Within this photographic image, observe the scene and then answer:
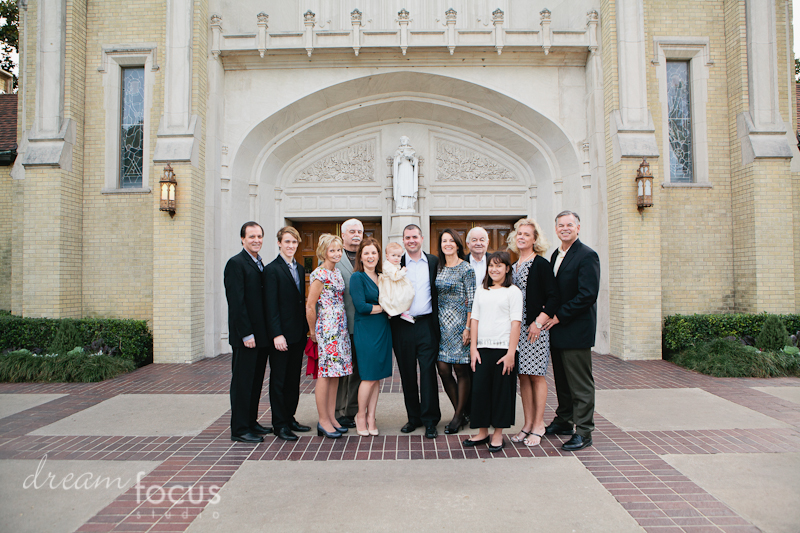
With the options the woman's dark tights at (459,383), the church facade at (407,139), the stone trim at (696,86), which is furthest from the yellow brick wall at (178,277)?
the stone trim at (696,86)

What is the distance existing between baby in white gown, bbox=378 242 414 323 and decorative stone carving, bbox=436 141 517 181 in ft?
24.2

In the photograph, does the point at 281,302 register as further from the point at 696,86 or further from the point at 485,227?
the point at 696,86

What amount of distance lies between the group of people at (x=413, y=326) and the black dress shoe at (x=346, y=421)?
0.65ft

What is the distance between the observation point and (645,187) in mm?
8289

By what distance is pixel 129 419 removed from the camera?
16.3 feet

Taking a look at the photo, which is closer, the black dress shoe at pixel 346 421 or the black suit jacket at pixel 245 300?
the black suit jacket at pixel 245 300

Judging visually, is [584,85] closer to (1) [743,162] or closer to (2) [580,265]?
(1) [743,162]

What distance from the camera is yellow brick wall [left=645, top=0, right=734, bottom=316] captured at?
9.21 metres

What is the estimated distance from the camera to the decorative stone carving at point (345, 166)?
1127 centimetres

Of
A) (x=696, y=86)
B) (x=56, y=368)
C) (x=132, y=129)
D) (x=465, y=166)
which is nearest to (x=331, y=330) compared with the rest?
(x=56, y=368)

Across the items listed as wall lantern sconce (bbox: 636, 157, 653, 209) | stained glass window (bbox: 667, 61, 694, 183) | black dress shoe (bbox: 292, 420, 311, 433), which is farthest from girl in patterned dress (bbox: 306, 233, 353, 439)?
stained glass window (bbox: 667, 61, 694, 183)

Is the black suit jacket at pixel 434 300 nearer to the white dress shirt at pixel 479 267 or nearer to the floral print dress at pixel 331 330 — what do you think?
the white dress shirt at pixel 479 267

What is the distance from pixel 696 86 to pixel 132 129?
1189 cm

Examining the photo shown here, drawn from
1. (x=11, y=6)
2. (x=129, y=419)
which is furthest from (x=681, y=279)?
(x=11, y=6)
